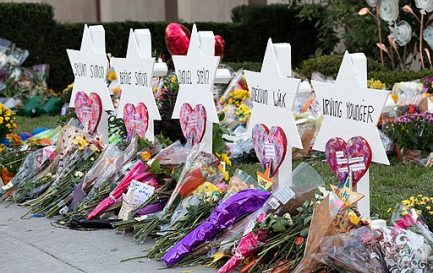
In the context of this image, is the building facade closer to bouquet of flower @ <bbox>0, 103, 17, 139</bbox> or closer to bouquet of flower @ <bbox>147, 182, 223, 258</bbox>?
bouquet of flower @ <bbox>0, 103, 17, 139</bbox>

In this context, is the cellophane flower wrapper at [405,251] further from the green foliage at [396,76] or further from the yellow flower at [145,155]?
the green foliage at [396,76]

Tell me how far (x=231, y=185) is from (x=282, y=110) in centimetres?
61

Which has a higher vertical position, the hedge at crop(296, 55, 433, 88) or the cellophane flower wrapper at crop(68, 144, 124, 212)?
the hedge at crop(296, 55, 433, 88)

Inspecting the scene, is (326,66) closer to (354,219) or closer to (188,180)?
(188,180)

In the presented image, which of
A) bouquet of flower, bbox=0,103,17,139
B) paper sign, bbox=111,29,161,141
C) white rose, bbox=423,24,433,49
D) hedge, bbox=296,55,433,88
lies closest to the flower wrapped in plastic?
paper sign, bbox=111,29,161,141

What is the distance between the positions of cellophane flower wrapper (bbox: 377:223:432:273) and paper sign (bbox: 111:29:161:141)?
2997 mm

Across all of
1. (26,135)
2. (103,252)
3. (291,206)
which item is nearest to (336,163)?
(291,206)

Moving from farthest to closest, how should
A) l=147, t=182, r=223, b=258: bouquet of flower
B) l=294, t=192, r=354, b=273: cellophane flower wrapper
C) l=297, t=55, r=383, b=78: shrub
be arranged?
1. l=297, t=55, r=383, b=78: shrub
2. l=147, t=182, r=223, b=258: bouquet of flower
3. l=294, t=192, r=354, b=273: cellophane flower wrapper

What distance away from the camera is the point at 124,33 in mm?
16125

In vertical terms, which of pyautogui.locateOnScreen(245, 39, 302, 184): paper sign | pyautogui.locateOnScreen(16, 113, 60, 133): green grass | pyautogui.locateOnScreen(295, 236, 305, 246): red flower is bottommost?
pyautogui.locateOnScreen(16, 113, 60, 133): green grass

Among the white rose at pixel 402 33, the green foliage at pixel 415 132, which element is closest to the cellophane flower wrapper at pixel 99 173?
the green foliage at pixel 415 132

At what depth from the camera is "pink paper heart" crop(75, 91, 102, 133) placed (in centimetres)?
806

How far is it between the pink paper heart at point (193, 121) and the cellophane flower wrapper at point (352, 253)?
7.56 ft

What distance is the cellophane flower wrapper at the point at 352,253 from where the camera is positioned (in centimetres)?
477
